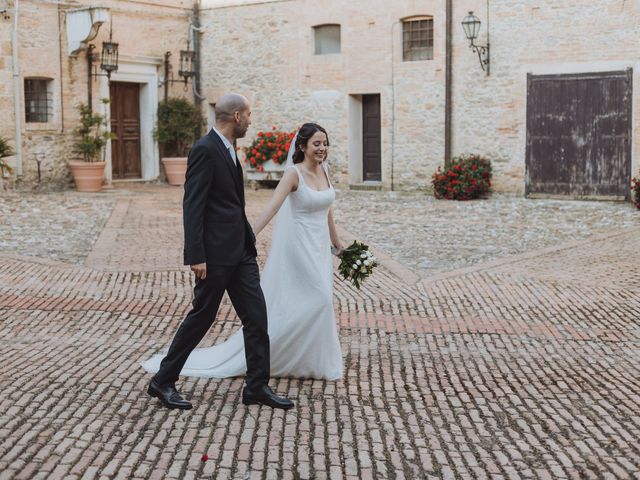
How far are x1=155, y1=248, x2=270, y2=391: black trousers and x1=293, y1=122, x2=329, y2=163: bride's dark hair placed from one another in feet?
2.82

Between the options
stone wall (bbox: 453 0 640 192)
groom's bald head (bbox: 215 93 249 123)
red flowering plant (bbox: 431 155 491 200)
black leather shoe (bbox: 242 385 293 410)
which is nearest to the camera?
groom's bald head (bbox: 215 93 249 123)

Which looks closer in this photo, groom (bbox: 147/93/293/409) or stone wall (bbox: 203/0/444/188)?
groom (bbox: 147/93/293/409)

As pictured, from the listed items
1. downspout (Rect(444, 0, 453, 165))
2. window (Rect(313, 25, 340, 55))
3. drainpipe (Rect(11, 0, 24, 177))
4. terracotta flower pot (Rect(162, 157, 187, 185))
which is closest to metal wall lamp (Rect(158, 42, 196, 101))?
terracotta flower pot (Rect(162, 157, 187, 185))

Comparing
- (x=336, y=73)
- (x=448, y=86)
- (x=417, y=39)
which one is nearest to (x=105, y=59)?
(x=336, y=73)

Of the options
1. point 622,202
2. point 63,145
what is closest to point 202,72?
point 63,145

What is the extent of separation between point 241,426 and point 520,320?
3845 millimetres

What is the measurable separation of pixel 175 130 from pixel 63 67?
311 cm

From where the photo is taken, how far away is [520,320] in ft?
26.1

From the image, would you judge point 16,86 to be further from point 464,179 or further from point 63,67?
point 464,179

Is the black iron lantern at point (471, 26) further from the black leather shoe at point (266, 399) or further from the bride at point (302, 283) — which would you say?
the black leather shoe at point (266, 399)

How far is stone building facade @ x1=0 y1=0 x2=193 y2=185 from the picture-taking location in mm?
18656

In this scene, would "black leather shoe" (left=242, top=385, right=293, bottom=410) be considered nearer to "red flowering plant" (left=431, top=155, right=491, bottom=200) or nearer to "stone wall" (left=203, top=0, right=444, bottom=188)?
"red flowering plant" (left=431, top=155, right=491, bottom=200)

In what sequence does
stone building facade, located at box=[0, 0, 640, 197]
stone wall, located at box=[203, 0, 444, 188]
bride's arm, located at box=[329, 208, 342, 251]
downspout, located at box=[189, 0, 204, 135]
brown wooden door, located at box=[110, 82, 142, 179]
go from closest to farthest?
bride's arm, located at box=[329, 208, 342, 251] < stone building facade, located at box=[0, 0, 640, 197] < stone wall, located at box=[203, 0, 444, 188] < brown wooden door, located at box=[110, 82, 142, 179] < downspout, located at box=[189, 0, 204, 135]

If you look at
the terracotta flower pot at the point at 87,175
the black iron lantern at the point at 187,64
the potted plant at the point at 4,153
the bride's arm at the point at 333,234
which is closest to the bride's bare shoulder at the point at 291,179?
the bride's arm at the point at 333,234
